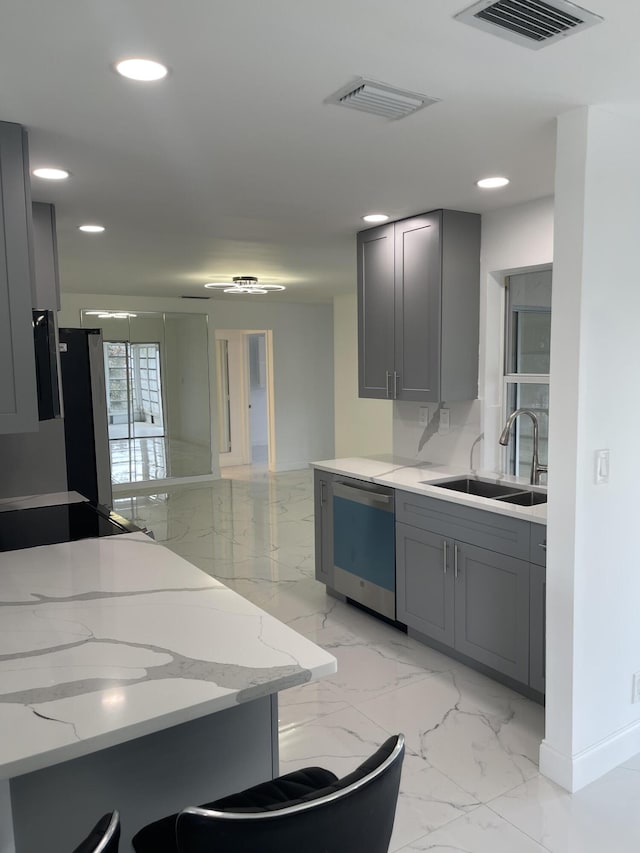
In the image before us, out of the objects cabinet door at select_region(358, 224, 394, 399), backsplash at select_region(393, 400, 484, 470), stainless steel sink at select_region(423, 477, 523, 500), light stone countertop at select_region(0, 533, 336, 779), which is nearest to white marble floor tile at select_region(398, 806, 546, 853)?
light stone countertop at select_region(0, 533, 336, 779)

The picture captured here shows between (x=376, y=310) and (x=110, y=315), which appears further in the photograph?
(x=110, y=315)

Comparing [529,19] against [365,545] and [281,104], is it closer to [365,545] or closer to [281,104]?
[281,104]

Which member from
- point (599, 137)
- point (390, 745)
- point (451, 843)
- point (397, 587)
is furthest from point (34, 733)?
point (397, 587)

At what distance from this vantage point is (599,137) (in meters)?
2.27

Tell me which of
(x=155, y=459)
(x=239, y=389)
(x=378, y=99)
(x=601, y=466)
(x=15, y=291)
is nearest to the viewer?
(x=378, y=99)

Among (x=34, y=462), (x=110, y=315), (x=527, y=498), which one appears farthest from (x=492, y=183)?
(x=110, y=315)

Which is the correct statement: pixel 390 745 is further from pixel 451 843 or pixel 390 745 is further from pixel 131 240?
pixel 131 240

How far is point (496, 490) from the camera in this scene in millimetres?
3725

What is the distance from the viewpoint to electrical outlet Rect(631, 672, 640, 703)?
2633mm

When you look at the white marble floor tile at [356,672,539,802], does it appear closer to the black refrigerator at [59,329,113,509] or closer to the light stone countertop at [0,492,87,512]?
the light stone countertop at [0,492,87,512]

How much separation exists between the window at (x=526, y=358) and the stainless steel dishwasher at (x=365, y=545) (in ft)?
2.68

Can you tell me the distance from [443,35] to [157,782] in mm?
1949

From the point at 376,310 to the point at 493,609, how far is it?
1.97 m

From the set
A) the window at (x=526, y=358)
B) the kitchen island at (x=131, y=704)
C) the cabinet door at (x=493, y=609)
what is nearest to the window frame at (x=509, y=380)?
the window at (x=526, y=358)
